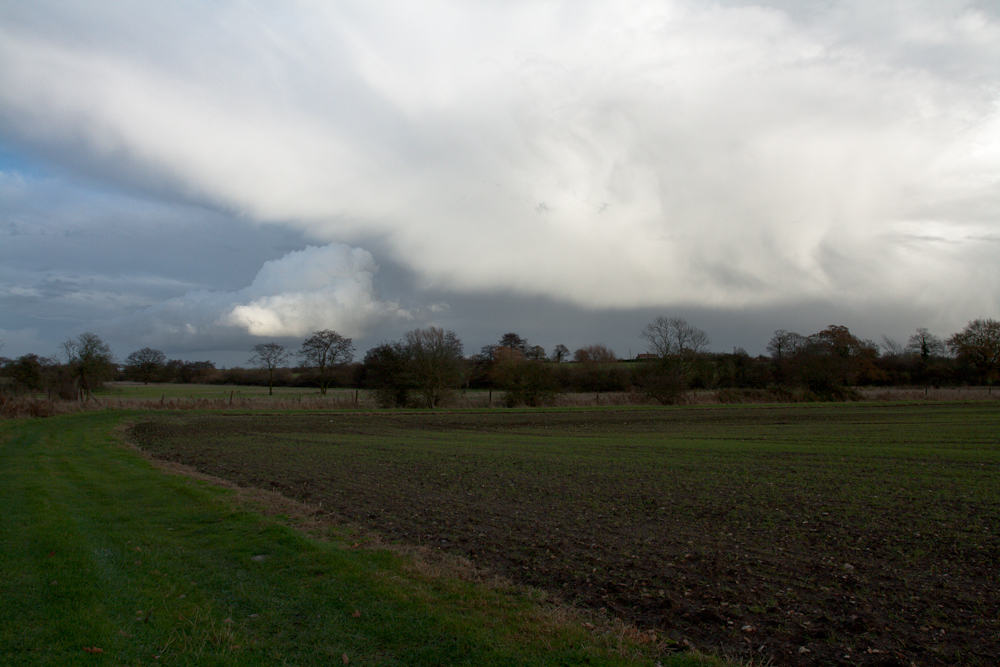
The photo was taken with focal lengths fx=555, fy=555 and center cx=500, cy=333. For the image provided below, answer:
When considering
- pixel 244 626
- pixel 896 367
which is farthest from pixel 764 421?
pixel 896 367

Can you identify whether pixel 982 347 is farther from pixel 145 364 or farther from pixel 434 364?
pixel 145 364

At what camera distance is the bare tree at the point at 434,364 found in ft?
170

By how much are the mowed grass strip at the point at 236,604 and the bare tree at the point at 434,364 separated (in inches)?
1655

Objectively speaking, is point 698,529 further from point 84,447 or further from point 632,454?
point 84,447

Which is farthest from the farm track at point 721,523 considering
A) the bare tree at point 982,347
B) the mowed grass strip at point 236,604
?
the bare tree at point 982,347

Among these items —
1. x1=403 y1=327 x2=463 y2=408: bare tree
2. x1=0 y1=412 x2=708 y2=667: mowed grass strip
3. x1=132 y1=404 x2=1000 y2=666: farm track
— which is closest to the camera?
x1=0 y1=412 x2=708 y2=667: mowed grass strip

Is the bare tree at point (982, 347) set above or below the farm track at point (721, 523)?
above

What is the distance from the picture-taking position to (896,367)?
331ft

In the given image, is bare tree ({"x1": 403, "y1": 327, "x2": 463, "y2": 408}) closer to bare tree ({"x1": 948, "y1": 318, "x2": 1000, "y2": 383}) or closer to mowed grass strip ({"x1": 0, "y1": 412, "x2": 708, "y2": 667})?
mowed grass strip ({"x1": 0, "y1": 412, "x2": 708, "y2": 667})

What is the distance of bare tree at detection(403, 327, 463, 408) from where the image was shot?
51.8 m

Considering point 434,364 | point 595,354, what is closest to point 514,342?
point 595,354

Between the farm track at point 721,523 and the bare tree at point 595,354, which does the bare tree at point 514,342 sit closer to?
the bare tree at point 595,354

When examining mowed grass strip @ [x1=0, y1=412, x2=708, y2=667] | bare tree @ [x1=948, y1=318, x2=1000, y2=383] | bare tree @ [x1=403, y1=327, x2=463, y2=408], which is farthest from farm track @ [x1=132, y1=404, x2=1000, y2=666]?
bare tree @ [x1=948, y1=318, x2=1000, y2=383]

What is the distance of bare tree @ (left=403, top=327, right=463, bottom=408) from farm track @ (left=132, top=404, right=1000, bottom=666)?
1113 inches
